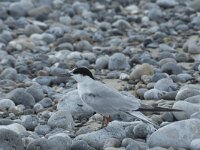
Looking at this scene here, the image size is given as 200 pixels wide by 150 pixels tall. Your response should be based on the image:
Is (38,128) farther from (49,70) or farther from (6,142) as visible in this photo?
(49,70)

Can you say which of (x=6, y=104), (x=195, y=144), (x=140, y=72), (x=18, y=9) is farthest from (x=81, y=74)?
(x=18, y=9)

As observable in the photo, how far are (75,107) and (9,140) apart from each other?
1442 millimetres

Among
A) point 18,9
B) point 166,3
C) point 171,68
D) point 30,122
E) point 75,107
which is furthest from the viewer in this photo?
point 166,3

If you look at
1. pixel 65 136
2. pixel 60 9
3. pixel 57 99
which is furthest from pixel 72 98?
pixel 60 9

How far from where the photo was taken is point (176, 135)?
476 cm

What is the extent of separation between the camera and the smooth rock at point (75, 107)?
19.4ft

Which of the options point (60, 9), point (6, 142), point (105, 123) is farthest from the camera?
point (60, 9)

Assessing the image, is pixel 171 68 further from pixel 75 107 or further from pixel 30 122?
pixel 30 122

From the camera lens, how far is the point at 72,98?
6031 millimetres

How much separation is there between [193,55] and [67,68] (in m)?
1.71

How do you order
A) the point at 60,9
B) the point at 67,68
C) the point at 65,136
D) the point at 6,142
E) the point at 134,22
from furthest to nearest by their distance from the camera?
the point at 60,9 < the point at 134,22 < the point at 67,68 < the point at 65,136 < the point at 6,142

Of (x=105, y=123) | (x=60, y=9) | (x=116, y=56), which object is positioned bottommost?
(x=60, y=9)

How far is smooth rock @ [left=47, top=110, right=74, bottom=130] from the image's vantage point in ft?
18.1

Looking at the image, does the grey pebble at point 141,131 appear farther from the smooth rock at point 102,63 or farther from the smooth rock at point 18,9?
the smooth rock at point 18,9
